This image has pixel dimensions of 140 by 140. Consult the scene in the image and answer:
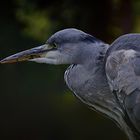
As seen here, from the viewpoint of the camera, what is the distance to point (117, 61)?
2.56 m

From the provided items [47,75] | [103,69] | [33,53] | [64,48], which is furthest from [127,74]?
[47,75]

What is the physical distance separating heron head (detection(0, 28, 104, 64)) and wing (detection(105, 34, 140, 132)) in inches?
5.8

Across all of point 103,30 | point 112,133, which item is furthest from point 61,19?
point 112,133

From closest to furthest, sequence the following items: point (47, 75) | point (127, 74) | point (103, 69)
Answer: point (127, 74)
point (103, 69)
point (47, 75)

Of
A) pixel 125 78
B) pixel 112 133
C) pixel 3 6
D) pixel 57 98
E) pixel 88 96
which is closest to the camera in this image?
pixel 125 78

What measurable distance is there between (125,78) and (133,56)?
115 millimetres

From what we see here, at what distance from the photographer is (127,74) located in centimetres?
249

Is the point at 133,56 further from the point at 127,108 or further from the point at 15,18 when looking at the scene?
the point at 15,18

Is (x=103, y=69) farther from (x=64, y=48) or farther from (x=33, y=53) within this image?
(x=33, y=53)

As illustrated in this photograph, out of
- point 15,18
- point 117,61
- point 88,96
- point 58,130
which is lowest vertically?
point 58,130

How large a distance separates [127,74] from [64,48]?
1.21ft

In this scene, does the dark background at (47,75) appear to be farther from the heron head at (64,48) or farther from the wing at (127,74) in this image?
the wing at (127,74)

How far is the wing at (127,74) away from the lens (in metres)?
2.48

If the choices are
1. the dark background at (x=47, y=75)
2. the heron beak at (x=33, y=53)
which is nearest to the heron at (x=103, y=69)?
the heron beak at (x=33, y=53)
